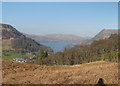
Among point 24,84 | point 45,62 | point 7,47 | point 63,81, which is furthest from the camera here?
point 7,47

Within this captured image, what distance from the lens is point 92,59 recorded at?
39969 millimetres

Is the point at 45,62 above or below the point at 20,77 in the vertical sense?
below

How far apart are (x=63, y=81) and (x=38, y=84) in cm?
177

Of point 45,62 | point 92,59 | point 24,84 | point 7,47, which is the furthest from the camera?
point 7,47

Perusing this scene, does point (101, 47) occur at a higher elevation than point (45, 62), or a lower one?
higher

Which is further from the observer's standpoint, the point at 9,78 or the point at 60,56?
the point at 60,56

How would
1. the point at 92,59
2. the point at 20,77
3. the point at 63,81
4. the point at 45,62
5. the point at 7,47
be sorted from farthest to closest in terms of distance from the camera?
the point at 7,47 < the point at 45,62 < the point at 92,59 < the point at 20,77 < the point at 63,81

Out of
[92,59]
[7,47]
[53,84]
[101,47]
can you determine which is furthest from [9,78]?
[7,47]

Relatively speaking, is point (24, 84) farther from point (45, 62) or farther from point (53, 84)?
point (45, 62)

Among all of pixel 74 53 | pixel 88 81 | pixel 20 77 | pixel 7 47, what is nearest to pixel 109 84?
pixel 88 81

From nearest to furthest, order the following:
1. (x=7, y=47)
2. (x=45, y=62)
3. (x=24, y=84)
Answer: (x=24, y=84), (x=45, y=62), (x=7, y=47)

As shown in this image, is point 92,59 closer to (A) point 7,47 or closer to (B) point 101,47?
(B) point 101,47

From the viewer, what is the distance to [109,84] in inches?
348

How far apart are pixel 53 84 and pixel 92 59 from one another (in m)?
33.2
